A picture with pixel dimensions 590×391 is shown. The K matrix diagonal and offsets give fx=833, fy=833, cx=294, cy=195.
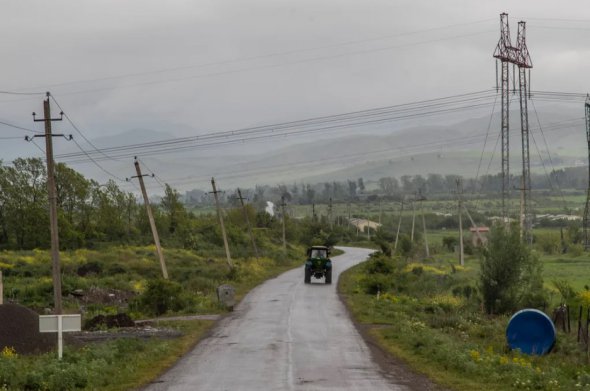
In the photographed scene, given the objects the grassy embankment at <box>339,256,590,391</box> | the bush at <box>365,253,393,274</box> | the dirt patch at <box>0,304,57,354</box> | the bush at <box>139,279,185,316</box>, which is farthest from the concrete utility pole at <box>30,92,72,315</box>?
the bush at <box>365,253,393,274</box>

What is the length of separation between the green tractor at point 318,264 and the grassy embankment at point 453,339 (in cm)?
154

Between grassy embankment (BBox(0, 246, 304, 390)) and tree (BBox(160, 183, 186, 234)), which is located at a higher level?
tree (BBox(160, 183, 186, 234))

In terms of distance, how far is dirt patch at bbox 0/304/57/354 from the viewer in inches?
1027

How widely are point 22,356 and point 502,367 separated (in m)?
14.0

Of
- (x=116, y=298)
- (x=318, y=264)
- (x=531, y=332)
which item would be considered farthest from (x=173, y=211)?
(x=531, y=332)

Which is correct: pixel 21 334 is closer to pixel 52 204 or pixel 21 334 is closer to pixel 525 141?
pixel 52 204

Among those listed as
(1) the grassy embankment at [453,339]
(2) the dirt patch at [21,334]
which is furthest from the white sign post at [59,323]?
(1) the grassy embankment at [453,339]

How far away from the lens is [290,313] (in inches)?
1539

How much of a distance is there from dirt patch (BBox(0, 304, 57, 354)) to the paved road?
470cm

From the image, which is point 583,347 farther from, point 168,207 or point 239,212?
point 239,212

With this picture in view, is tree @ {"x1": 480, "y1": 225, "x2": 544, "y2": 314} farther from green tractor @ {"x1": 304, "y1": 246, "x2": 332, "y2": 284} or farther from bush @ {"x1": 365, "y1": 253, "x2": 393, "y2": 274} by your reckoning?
green tractor @ {"x1": 304, "y1": 246, "x2": 332, "y2": 284}

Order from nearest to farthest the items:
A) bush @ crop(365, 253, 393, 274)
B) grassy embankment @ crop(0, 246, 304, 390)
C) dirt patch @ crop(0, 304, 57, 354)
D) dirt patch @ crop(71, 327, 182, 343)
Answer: grassy embankment @ crop(0, 246, 304, 390), dirt patch @ crop(0, 304, 57, 354), dirt patch @ crop(71, 327, 182, 343), bush @ crop(365, 253, 393, 274)

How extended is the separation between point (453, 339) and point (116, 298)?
26154mm

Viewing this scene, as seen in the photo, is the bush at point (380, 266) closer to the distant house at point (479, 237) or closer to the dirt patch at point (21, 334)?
the distant house at point (479, 237)
